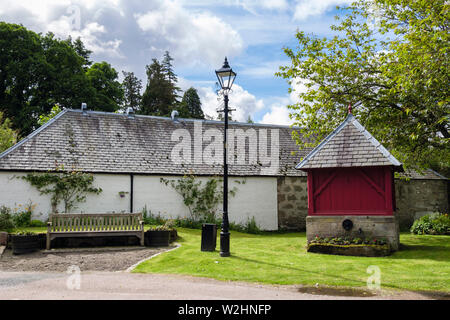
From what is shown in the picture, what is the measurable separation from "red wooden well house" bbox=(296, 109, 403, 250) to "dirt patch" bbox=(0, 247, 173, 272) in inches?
214

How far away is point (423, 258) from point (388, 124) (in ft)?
20.1

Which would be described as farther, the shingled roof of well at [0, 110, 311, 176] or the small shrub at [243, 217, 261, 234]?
the small shrub at [243, 217, 261, 234]

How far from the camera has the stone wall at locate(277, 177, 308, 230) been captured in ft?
69.7

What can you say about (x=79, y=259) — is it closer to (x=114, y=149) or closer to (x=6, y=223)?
(x=6, y=223)

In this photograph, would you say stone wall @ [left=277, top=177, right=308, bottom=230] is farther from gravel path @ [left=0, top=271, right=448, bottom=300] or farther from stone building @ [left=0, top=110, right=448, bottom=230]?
gravel path @ [left=0, top=271, right=448, bottom=300]

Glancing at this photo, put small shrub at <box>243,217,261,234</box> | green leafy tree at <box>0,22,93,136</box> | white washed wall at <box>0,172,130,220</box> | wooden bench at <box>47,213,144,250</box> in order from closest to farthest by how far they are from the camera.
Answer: wooden bench at <box>47,213,144,250</box> → white washed wall at <box>0,172,130,220</box> → small shrub at <box>243,217,261,234</box> → green leafy tree at <box>0,22,93,136</box>

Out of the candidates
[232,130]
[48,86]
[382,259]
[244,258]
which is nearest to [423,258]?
[382,259]

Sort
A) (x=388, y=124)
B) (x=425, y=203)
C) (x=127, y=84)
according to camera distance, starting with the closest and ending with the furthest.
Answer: (x=388, y=124), (x=425, y=203), (x=127, y=84)

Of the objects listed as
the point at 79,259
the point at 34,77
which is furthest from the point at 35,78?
the point at 79,259

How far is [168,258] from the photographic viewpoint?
10.8 metres

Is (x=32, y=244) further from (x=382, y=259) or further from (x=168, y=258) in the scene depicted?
(x=382, y=259)

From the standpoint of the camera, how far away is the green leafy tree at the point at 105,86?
37.4 m

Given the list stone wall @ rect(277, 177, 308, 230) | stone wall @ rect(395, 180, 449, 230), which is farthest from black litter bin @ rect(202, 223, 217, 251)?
stone wall @ rect(395, 180, 449, 230)

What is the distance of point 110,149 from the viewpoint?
2003cm
